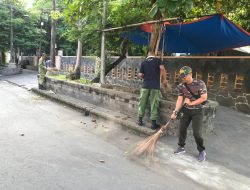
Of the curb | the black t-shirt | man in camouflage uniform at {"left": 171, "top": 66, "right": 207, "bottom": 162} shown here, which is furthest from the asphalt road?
the black t-shirt

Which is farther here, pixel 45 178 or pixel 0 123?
pixel 0 123

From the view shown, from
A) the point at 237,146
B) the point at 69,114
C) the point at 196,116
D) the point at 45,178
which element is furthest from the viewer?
the point at 69,114

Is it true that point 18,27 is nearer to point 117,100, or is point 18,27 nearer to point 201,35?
point 117,100

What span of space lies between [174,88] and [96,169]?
21.7 ft

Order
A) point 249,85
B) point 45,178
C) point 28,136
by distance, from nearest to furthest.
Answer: point 45,178 → point 28,136 → point 249,85

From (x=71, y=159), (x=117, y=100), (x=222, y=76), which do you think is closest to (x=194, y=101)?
(x=71, y=159)

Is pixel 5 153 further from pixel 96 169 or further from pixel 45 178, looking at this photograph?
pixel 96 169

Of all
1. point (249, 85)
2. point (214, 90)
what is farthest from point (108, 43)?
point (249, 85)

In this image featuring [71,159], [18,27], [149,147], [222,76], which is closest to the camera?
[71,159]

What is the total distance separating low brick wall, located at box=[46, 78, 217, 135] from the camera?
668 centimetres

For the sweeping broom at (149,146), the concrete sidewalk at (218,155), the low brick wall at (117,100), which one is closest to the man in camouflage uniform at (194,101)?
the concrete sidewalk at (218,155)

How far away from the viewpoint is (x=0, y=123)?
7.82m

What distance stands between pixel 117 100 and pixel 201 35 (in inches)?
123

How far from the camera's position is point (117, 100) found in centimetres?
890
